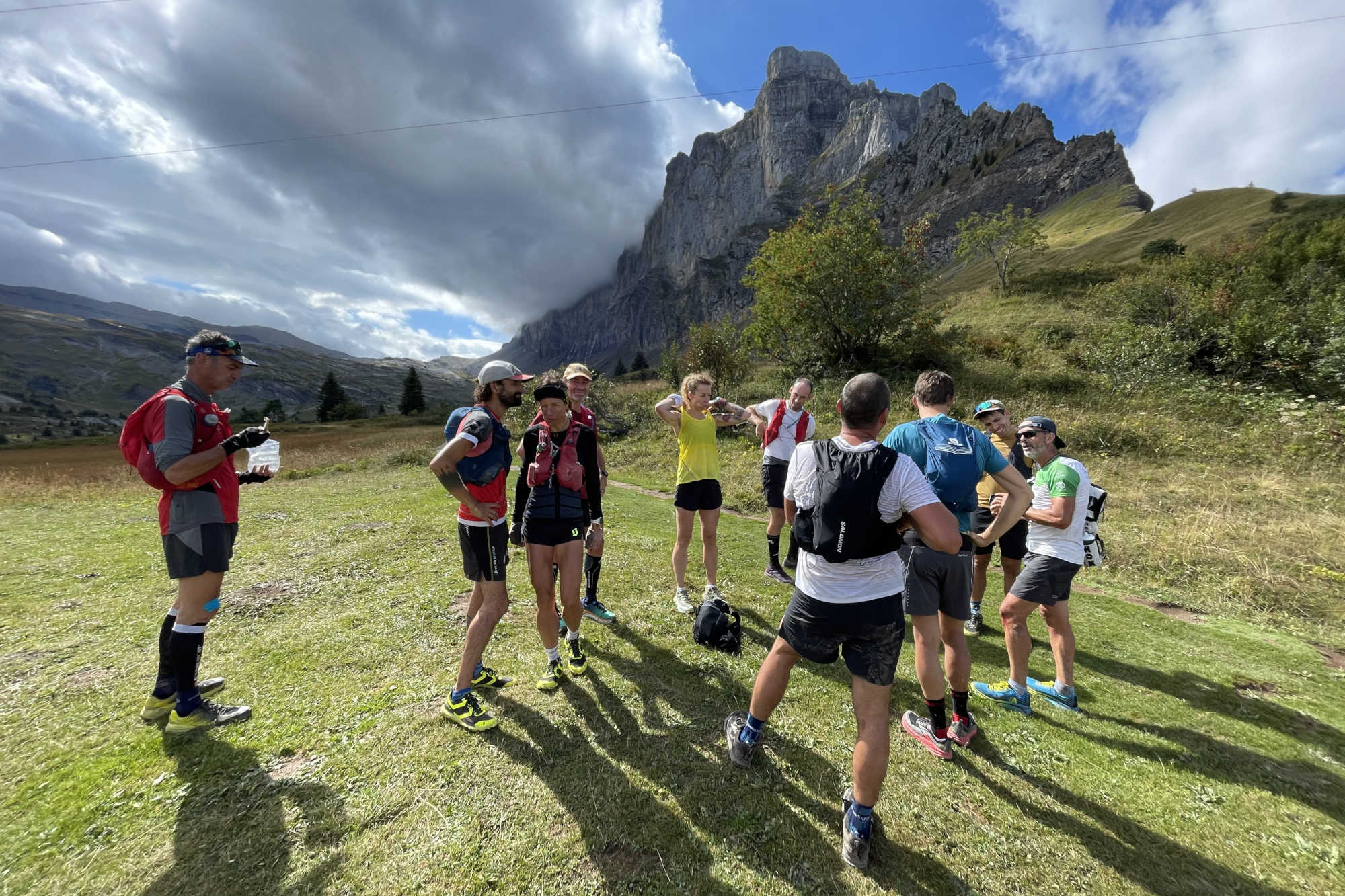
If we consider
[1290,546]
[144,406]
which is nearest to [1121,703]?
[1290,546]

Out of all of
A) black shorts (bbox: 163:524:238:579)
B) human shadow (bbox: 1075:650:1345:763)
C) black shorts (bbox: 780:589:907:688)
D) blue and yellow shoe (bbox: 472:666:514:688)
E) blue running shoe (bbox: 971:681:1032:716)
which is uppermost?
black shorts (bbox: 780:589:907:688)

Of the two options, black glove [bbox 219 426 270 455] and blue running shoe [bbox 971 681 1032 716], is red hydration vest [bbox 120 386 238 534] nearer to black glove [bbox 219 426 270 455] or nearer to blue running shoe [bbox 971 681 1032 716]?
black glove [bbox 219 426 270 455]

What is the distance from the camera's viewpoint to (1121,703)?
4453mm

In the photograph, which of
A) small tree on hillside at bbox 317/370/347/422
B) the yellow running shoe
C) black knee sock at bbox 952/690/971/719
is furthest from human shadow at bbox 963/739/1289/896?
small tree on hillside at bbox 317/370/347/422

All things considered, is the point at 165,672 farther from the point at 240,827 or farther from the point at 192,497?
the point at 240,827

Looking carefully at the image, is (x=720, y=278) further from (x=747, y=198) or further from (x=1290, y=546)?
(x=1290, y=546)

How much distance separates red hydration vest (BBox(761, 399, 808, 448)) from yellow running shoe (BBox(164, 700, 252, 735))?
626 cm

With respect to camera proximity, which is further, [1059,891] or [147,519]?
A: [147,519]

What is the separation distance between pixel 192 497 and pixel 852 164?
175558 mm

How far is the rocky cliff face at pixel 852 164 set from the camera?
81438mm

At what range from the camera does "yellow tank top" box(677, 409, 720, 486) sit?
5.80 meters

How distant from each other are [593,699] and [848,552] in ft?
9.41

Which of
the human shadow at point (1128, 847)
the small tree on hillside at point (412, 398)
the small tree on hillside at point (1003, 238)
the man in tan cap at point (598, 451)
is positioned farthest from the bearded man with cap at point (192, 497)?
the small tree on hillside at point (412, 398)

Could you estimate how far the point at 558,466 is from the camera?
4.15 metres
